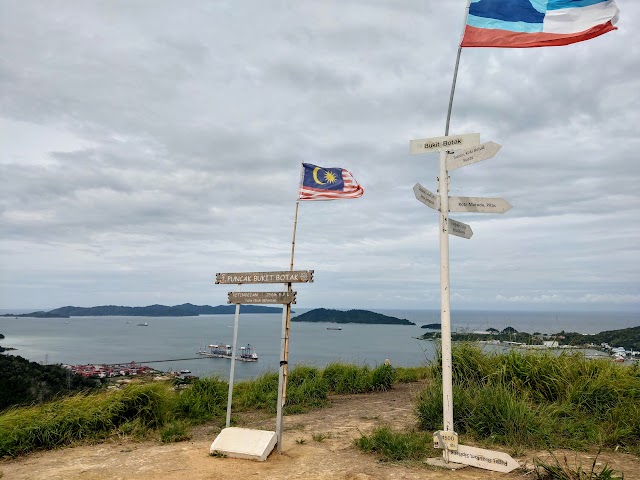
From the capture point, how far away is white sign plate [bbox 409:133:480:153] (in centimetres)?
504

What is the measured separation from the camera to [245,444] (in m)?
5.59

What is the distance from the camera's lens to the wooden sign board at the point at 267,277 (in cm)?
583

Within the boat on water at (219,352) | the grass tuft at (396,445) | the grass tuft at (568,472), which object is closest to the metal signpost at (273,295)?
the grass tuft at (396,445)

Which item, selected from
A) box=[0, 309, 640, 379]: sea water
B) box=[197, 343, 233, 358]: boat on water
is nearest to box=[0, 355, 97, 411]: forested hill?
box=[0, 309, 640, 379]: sea water

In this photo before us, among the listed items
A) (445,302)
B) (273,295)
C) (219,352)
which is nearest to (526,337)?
(445,302)

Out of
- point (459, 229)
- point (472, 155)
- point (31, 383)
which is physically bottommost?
point (31, 383)

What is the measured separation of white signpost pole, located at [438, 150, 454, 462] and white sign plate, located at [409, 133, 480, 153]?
9 centimetres

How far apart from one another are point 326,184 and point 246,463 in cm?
434

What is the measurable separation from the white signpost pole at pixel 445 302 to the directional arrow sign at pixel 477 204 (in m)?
0.09

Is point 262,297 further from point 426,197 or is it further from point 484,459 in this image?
point 484,459

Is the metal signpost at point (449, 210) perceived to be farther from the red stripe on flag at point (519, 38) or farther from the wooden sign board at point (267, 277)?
the wooden sign board at point (267, 277)

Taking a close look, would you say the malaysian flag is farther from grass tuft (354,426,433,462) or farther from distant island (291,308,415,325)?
distant island (291,308,415,325)

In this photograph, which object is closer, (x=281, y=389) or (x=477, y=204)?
(x=477, y=204)

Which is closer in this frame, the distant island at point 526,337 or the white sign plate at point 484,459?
the white sign plate at point 484,459
